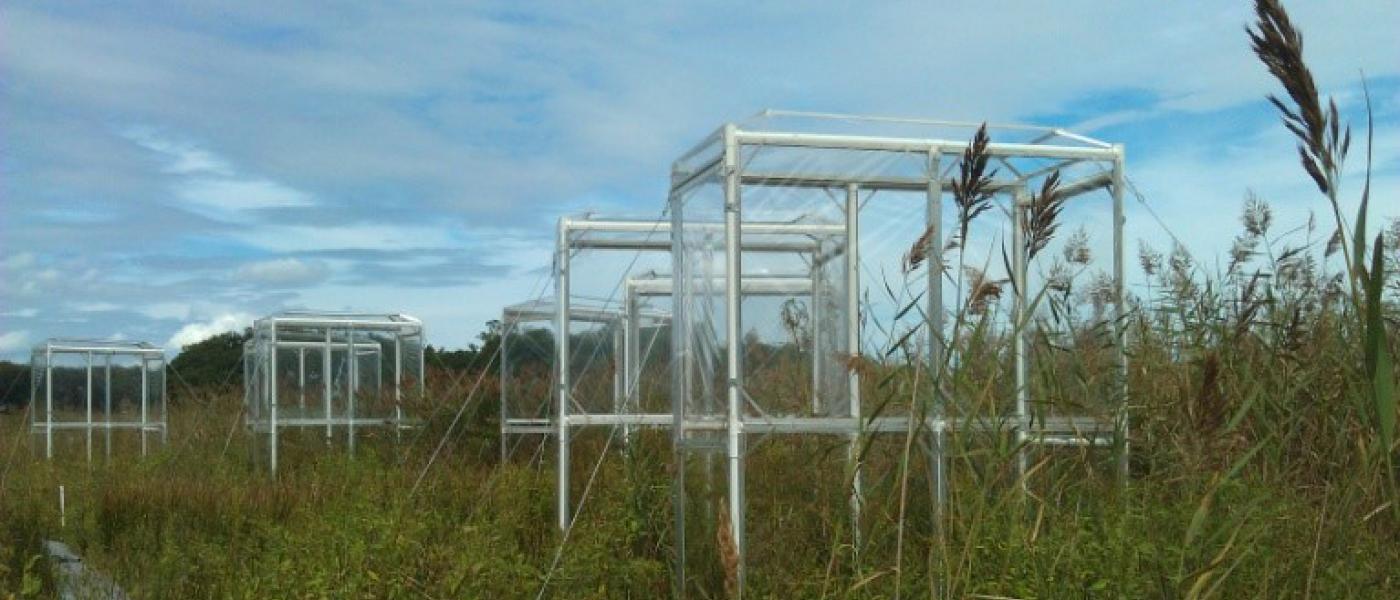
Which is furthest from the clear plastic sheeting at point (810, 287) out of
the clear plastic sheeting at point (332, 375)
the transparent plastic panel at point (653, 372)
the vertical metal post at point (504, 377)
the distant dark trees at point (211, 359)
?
the distant dark trees at point (211, 359)

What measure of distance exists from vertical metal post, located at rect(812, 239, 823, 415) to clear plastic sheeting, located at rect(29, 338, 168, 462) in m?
19.1

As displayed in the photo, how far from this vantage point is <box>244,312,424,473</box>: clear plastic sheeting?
2148 cm

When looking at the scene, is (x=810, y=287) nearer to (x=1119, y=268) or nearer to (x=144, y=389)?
A: (x=1119, y=268)

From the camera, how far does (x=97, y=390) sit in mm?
27391

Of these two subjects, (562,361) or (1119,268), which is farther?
(562,361)

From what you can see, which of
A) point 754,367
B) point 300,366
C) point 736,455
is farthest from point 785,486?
point 300,366

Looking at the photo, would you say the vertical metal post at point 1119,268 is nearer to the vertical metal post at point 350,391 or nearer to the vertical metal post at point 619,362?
the vertical metal post at point 619,362

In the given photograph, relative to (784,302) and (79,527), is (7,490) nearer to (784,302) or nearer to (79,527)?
(79,527)

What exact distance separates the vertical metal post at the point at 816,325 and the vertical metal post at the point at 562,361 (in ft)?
12.2

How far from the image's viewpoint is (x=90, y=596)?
8977mm

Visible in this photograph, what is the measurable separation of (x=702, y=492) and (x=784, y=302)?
1216 millimetres

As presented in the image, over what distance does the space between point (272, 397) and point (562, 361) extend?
29.3 feet

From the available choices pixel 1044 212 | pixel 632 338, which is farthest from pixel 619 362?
pixel 1044 212

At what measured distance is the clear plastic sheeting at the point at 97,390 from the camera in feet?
88.4
